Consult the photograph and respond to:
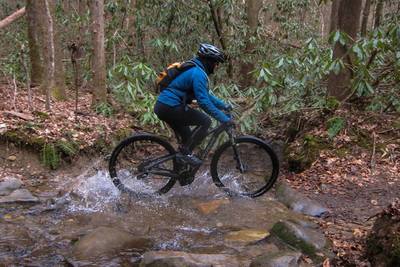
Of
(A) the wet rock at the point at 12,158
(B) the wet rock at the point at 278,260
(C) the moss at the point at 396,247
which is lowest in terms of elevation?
(B) the wet rock at the point at 278,260

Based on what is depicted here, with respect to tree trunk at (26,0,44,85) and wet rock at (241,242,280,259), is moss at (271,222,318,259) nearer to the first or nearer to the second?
wet rock at (241,242,280,259)

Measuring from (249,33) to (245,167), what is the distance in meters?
6.78

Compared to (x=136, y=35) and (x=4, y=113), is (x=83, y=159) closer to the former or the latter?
(x=4, y=113)

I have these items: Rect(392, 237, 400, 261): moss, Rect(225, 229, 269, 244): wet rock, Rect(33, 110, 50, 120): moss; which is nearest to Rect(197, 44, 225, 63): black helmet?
Rect(225, 229, 269, 244): wet rock

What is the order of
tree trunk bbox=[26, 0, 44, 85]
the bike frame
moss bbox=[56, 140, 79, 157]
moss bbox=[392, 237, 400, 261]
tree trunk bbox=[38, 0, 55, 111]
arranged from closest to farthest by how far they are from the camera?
moss bbox=[392, 237, 400, 261] → the bike frame → moss bbox=[56, 140, 79, 157] → tree trunk bbox=[38, 0, 55, 111] → tree trunk bbox=[26, 0, 44, 85]

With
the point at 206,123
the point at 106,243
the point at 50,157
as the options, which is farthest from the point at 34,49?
the point at 106,243

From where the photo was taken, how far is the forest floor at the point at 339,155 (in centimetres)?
607

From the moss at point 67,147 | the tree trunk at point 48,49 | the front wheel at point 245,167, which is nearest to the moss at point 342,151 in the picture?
the front wheel at point 245,167

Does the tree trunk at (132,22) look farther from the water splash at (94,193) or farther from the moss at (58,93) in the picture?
the water splash at (94,193)

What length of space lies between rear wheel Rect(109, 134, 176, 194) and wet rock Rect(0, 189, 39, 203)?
109cm

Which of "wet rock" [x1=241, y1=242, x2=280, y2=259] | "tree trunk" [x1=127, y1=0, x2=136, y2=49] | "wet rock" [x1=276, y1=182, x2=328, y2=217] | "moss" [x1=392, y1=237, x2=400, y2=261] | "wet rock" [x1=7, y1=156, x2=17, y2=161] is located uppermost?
"tree trunk" [x1=127, y1=0, x2=136, y2=49]

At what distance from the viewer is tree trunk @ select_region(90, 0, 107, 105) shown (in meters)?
9.36

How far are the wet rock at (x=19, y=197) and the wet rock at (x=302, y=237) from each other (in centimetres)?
317

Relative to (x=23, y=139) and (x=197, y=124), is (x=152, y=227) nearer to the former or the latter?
(x=197, y=124)
